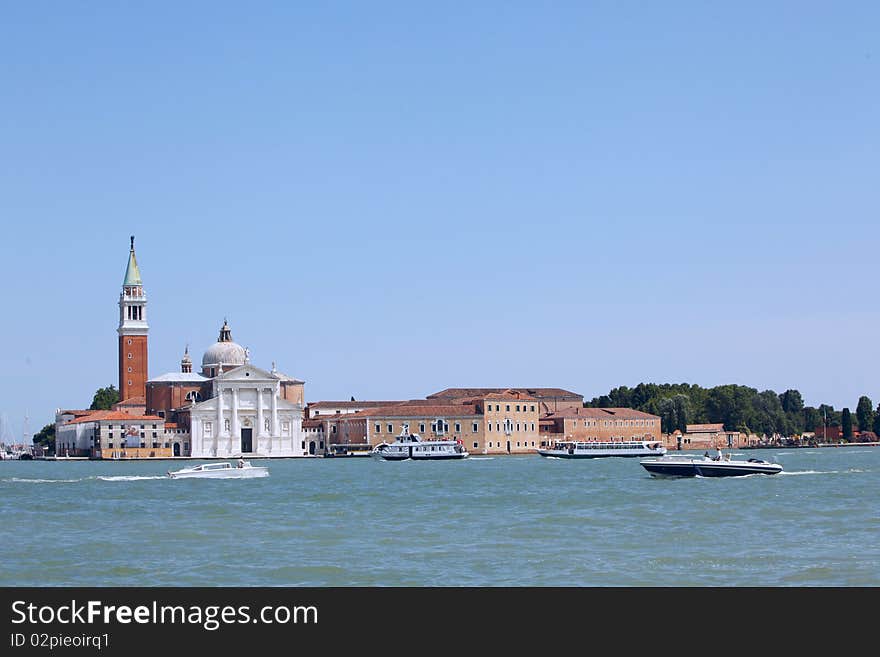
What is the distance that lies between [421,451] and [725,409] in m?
44.4

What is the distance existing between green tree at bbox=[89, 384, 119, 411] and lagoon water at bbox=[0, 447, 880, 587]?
79182mm

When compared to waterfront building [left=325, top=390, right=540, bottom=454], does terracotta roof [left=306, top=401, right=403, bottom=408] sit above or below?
above

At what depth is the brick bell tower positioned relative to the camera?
363 feet

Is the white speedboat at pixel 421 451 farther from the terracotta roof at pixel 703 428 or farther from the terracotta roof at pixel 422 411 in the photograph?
the terracotta roof at pixel 703 428

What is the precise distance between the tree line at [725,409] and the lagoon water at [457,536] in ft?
244

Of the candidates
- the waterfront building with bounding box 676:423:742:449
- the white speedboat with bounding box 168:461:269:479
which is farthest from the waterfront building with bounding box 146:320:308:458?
the white speedboat with bounding box 168:461:269:479

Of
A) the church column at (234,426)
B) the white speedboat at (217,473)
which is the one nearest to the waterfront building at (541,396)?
the church column at (234,426)

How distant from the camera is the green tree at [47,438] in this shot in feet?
411

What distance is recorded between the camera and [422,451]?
91.1 m

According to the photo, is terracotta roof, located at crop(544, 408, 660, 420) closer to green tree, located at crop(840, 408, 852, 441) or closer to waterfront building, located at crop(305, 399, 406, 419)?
waterfront building, located at crop(305, 399, 406, 419)

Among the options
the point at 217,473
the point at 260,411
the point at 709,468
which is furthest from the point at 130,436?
the point at 709,468

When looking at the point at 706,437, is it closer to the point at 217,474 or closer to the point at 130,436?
the point at 130,436

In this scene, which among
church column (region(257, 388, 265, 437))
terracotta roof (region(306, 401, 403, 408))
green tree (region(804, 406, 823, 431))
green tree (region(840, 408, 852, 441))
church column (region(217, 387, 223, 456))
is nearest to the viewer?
church column (region(217, 387, 223, 456))
